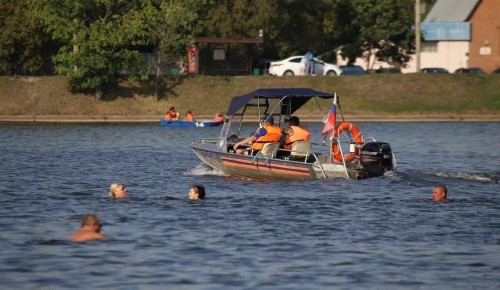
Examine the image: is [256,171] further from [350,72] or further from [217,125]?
[350,72]

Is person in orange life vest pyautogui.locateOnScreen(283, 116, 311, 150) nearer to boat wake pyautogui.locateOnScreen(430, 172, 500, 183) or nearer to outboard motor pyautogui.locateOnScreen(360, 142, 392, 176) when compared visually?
outboard motor pyautogui.locateOnScreen(360, 142, 392, 176)

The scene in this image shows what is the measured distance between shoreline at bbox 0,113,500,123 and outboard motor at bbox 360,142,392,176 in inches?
1402

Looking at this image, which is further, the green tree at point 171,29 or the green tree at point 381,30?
the green tree at point 381,30

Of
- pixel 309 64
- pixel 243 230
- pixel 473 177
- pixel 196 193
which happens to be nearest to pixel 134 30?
pixel 309 64

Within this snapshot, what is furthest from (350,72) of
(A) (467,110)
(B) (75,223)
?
(B) (75,223)

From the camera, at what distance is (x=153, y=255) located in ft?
71.8

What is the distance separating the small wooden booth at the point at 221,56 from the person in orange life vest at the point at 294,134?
46361 millimetres

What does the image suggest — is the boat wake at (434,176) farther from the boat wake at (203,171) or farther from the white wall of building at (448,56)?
the white wall of building at (448,56)

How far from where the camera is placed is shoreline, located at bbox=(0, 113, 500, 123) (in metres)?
70.9

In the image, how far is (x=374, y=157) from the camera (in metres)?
33.5

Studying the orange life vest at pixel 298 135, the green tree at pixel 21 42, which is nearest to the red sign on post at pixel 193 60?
the green tree at pixel 21 42

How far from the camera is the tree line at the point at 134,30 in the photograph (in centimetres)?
7338

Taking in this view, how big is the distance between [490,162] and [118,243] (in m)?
25.5

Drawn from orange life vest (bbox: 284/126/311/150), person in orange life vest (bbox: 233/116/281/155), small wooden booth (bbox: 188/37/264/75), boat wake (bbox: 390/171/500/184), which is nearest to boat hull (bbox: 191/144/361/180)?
person in orange life vest (bbox: 233/116/281/155)
